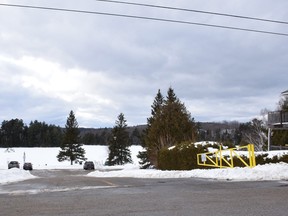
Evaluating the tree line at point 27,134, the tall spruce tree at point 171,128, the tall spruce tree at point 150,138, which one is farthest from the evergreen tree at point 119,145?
the tree line at point 27,134

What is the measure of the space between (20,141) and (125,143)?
112m

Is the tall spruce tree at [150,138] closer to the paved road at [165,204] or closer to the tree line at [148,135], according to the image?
the tree line at [148,135]

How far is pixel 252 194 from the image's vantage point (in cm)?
1213

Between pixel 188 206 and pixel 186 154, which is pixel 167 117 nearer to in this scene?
pixel 186 154

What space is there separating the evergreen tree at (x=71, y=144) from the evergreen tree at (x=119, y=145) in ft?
34.7

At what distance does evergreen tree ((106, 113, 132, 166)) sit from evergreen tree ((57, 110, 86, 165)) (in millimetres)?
10589

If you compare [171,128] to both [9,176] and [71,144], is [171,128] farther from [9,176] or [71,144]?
[71,144]

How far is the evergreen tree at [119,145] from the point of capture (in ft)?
306

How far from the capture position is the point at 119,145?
94125 millimetres

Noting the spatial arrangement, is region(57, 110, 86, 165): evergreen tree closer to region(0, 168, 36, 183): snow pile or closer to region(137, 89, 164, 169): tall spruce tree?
region(137, 89, 164, 169): tall spruce tree

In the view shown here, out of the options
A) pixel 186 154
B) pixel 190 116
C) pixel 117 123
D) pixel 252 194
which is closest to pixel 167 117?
pixel 190 116

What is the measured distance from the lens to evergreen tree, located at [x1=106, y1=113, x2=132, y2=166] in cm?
9325

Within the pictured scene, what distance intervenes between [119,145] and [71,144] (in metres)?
13.9

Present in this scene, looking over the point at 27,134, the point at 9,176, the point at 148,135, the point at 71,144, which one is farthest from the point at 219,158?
the point at 27,134
